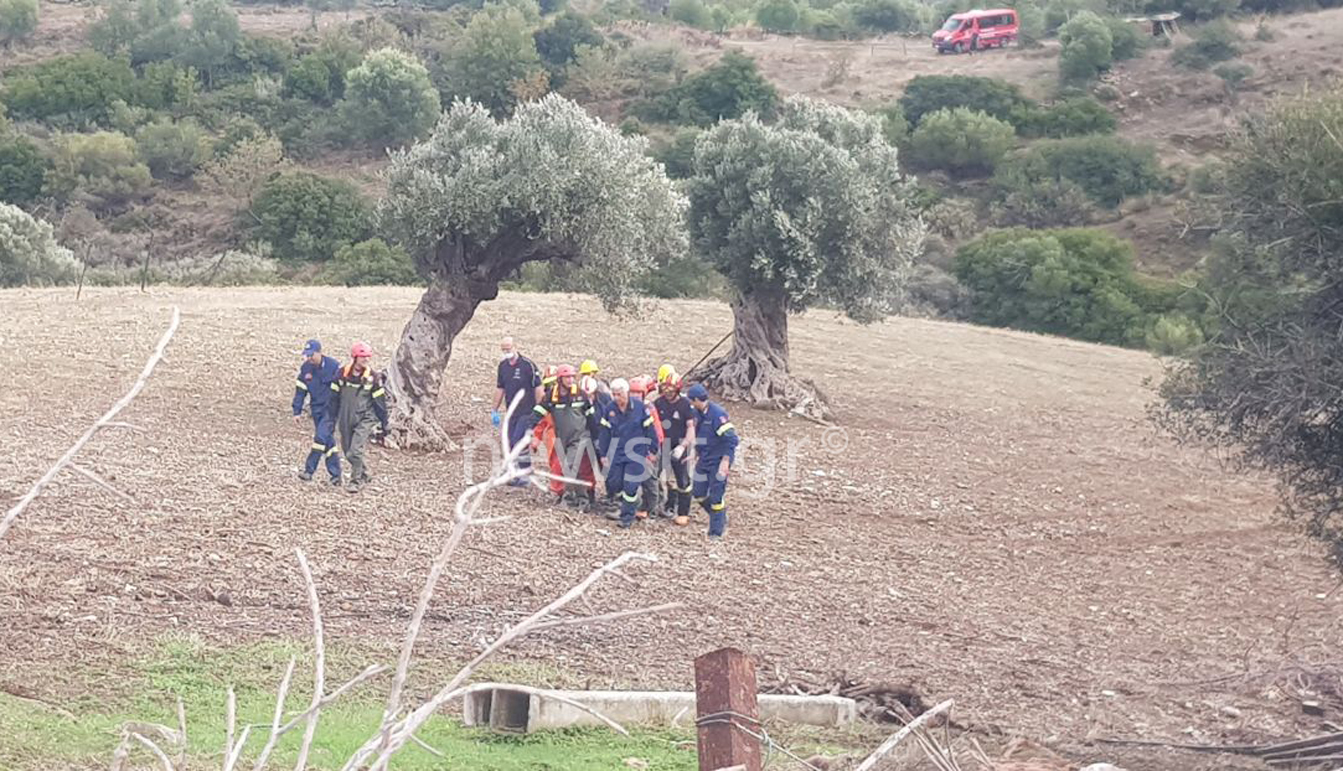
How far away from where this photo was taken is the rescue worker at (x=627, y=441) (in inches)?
600

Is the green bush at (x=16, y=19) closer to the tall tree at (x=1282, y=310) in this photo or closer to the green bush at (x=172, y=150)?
the green bush at (x=172, y=150)

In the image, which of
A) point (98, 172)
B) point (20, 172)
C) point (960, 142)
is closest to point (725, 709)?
point (20, 172)

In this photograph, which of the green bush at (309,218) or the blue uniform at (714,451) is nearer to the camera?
the blue uniform at (714,451)

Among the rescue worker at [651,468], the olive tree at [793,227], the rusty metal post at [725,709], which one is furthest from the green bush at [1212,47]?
the rusty metal post at [725,709]

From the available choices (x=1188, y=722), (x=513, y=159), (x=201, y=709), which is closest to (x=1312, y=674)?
(x=1188, y=722)

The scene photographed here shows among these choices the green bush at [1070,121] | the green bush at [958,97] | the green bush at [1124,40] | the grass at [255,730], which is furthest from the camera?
the green bush at [1124,40]

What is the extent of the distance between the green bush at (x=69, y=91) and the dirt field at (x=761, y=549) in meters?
37.5

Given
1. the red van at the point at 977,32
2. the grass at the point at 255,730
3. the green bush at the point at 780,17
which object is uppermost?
the green bush at the point at 780,17

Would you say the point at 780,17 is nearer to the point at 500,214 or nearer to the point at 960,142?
the point at 960,142

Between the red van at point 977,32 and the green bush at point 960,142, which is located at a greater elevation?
the red van at point 977,32

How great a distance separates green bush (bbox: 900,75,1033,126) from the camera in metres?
62.8

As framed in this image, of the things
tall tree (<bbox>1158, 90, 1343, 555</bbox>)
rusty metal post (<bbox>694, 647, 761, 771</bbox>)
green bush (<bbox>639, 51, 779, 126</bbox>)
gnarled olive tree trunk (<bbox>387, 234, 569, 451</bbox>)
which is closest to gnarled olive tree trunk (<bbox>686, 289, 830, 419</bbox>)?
gnarled olive tree trunk (<bbox>387, 234, 569, 451</bbox>)

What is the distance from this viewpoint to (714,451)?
1523cm

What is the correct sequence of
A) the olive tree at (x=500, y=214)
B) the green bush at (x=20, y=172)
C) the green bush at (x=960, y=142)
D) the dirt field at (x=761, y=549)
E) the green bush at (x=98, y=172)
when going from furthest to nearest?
the green bush at (x=960, y=142) < the green bush at (x=98, y=172) < the green bush at (x=20, y=172) < the olive tree at (x=500, y=214) < the dirt field at (x=761, y=549)
